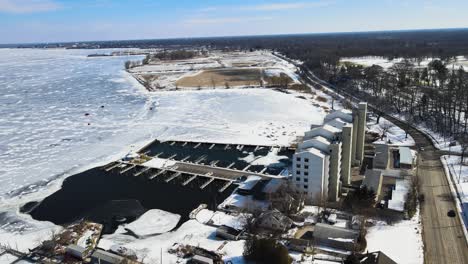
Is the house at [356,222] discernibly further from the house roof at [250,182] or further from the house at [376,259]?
the house roof at [250,182]

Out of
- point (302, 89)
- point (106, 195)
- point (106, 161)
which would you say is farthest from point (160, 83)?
point (106, 195)

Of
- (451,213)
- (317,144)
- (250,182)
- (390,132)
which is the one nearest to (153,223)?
(250,182)

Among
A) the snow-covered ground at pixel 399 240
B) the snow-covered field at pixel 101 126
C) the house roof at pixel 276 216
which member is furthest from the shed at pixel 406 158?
the house roof at pixel 276 216

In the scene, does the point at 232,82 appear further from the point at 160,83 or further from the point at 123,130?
the point at 123,130

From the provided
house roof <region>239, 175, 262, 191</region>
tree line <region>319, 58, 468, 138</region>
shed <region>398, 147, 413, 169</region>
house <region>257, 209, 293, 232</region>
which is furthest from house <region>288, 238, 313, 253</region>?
tree line <region>319, 58, 468, 138</region>

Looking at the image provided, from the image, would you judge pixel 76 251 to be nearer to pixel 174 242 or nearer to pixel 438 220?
pixel 174 242
